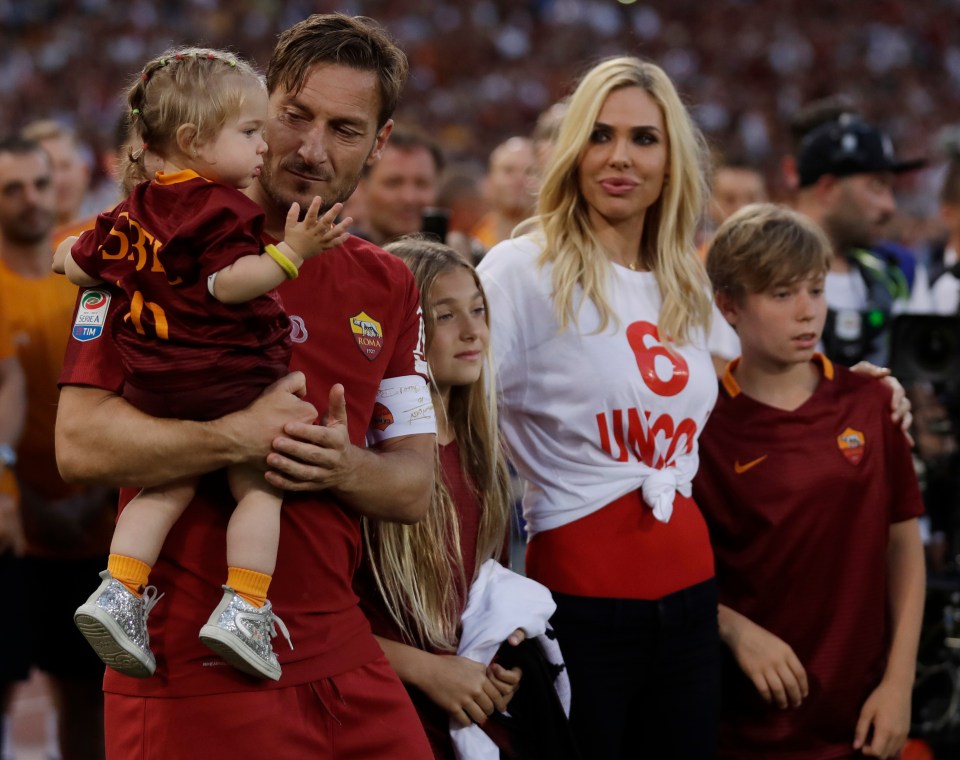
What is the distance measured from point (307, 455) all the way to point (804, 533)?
1.53 meters

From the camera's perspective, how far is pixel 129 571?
6.59 feet

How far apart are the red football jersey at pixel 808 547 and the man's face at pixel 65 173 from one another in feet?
12.2

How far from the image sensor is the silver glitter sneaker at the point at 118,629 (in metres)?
1.94

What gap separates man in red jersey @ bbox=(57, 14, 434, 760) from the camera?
202 centimetres

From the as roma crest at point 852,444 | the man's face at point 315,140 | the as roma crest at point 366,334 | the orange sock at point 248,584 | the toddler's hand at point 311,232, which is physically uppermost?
the man's face at point 315,140

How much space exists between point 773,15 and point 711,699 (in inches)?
865

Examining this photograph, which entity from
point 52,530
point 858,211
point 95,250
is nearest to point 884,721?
point 95,250

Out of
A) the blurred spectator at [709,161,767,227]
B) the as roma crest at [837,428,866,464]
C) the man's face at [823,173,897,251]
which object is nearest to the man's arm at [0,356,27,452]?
the as roma crest at [837,428,866,464]

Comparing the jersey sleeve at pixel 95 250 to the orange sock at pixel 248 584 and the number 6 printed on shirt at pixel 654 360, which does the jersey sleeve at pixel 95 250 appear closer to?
the orange sock at pixel 248 584

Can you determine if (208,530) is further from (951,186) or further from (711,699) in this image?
(951,186)

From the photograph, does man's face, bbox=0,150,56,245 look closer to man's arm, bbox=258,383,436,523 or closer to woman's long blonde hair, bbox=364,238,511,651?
woman's long blonde hair, bbox=364,238,511,651

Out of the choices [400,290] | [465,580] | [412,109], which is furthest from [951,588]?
[412,109]

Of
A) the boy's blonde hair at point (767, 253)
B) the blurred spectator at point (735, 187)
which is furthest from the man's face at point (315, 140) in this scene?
the blurred spectator at point (735, 187)

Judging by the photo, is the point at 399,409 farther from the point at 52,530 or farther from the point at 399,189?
the point at 399,189
